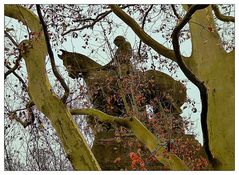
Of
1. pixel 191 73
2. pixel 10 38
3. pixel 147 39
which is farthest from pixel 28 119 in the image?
pixel 191 73

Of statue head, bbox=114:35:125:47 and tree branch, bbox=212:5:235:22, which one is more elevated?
statue head, bbox=114:35:125:47

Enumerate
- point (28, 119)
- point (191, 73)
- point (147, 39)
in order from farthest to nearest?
1. point (28, 119)
2. point (147, 39)
3. point (191, 73)

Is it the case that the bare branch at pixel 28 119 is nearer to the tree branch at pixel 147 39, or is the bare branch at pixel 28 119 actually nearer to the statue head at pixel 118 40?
the tree branch at pixel 147 39

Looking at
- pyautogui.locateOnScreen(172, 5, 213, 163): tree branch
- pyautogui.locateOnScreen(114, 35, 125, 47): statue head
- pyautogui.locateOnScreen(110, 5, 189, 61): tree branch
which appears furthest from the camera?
pyautogui.locateOnScreen(114, 35, 125, 47): statue head

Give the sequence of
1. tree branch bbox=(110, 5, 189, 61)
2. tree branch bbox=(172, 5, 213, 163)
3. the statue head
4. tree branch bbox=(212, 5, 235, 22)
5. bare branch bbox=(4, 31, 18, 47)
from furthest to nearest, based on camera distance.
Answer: the statue head < tree branch bbox=(212, 5, 235, 22) < tree branch bbox=(110, 5, 189, 61) < bare branch bbox=(4, 31, 18, 47) < tree branch bbox=(172, 5, 213, 163)

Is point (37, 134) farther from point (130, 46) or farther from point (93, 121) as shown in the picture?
point (130, 46)

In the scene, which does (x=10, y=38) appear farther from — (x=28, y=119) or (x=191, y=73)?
(x=191, y=73)

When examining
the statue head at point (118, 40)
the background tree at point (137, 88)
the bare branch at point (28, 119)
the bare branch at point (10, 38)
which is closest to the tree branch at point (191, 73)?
the background tree at point (137, 88)

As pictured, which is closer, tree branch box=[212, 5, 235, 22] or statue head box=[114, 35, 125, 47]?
tree branch box=[212, 5, 235, 22]

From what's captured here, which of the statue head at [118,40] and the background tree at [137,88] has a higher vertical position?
the statue head at [118,40]

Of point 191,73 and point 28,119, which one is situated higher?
point 28,119

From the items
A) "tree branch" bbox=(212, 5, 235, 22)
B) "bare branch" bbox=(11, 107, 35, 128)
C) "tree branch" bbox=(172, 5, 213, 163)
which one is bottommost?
"tree branch" bbox=(172, 5, 213, 163)

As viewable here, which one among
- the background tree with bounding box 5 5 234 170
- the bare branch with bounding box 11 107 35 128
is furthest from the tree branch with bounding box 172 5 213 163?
the bare branch with bounding box 11 107 35 128

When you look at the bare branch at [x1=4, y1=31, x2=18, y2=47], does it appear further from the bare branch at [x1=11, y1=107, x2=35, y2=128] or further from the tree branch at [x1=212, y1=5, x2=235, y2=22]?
the tree branch at [x1=212, y1=5, x2=235, y2=22]
